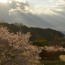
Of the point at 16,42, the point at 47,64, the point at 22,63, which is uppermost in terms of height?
the point at 16,42

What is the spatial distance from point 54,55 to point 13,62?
3432 cm

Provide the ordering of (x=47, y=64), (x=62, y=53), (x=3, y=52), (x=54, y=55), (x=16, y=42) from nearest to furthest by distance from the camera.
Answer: (x=3, y=52) → (x=16, y=42) → (x=47, y=64) → (x=54, y=55) → (x=62, y=53)

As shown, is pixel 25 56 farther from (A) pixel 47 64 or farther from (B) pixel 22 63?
(A) pixel 47 64

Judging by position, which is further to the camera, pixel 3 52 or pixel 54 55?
pixel 54 55

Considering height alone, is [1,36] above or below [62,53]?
above

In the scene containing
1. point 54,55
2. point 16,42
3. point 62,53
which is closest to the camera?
point 16,42

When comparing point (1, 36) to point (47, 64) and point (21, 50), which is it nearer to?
point (21, 50)

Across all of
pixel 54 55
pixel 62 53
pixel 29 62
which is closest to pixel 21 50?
pixel 29 62

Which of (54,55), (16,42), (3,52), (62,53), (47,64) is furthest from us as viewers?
(62,53)

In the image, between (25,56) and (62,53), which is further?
(62,53)

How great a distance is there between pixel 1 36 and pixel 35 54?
136 inches

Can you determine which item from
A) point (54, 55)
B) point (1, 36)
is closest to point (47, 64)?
point (54, 55)

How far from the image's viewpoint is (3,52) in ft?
61.2

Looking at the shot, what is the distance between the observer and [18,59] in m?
18.9
